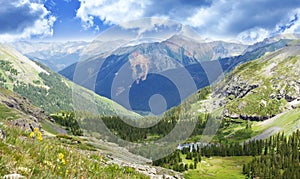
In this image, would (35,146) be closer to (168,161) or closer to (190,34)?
(190,34)

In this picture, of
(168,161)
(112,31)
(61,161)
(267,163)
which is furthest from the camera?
(168,161)

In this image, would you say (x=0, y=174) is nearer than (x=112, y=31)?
Yes

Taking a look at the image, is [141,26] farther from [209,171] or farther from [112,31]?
[209,171]

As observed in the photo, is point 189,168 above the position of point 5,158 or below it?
below

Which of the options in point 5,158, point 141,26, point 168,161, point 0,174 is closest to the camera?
point 0,174

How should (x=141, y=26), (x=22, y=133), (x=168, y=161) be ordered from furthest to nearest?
(x=168, y=161), (x=141, y=26), (x=22, y=133)

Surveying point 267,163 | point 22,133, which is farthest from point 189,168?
point 22,133

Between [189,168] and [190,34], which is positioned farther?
[189,168]

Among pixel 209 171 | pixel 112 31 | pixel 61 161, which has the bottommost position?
pixel 209 171

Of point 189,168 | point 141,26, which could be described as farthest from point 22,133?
point 189,168
